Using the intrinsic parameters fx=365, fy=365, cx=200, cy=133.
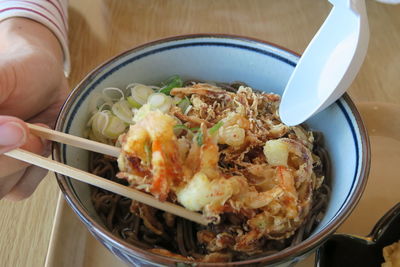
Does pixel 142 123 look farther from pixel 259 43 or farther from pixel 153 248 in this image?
pixel 259 43

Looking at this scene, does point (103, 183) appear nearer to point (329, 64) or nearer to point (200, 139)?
point (200, 139)

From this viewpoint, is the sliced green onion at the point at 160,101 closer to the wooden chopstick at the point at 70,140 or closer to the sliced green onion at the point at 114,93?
the sliced green onion at the point at 114,93

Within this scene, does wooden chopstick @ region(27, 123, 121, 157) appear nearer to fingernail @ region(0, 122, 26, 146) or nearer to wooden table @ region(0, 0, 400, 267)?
fingernail @ region(0, 122, 26, 146)

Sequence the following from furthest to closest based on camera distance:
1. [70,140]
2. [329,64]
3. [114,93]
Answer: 1. [114,93]
2. [329,64]
3. [70,140]

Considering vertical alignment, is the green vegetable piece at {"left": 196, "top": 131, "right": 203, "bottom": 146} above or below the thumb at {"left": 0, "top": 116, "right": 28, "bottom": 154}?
below

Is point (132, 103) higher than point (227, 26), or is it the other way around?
point (227, 26)

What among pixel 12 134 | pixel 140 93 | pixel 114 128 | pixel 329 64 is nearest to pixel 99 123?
pixel 114 128

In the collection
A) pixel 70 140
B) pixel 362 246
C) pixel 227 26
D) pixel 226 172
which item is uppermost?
pixel 227 26

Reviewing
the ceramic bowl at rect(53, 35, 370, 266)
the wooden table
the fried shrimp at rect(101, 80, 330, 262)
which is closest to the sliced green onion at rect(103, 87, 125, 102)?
the ceramic bowl at rect(53, 35, 370, 266)
